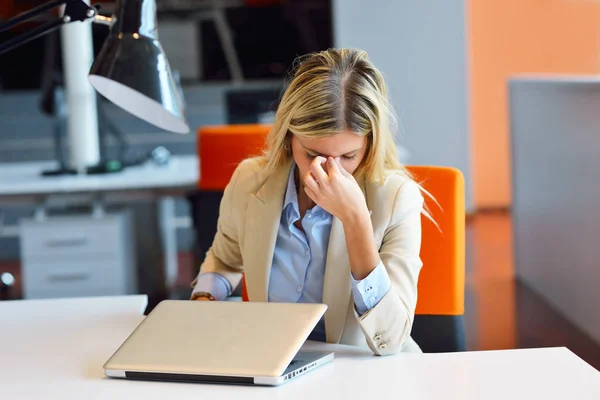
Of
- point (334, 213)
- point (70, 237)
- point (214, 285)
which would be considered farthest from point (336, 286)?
point (70, 237)

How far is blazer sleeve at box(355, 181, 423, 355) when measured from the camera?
5.05 feet

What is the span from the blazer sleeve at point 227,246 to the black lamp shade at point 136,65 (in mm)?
253

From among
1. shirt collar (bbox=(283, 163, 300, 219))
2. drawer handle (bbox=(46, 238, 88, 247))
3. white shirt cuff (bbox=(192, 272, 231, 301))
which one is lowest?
drawer handle (bbox=(46, 238, 88, 247))

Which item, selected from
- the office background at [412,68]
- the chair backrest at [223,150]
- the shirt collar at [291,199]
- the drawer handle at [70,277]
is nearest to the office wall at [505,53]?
the office background at [412,68]

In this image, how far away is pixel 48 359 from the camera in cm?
155

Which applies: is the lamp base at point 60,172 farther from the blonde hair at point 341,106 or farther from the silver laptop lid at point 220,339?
the silver laptop lid at point 220,339

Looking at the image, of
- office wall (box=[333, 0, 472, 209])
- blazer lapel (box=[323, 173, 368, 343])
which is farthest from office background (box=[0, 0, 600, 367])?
blazer lapel (box=[323, 173, 368, 343])

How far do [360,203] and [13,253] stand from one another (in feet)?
15.1

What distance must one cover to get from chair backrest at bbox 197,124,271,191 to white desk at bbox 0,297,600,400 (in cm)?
142

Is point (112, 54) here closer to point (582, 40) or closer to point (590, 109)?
point (590, 109)

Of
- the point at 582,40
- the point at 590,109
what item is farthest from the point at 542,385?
the point at 582,40

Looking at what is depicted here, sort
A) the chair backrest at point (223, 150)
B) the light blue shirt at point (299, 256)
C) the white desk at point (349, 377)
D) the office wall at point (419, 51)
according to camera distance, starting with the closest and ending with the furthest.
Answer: the white desk at point (349, 377)
the light blue shirt at point (299, 256)
the chair backrest at point (223, 150)
the office wall at point (419, 51)

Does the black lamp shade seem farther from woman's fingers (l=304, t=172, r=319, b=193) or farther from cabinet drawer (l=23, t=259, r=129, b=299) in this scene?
cabinet drawer (l=23, t=259, r=129, b=299)

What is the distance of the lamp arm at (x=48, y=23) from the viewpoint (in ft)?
5.08
